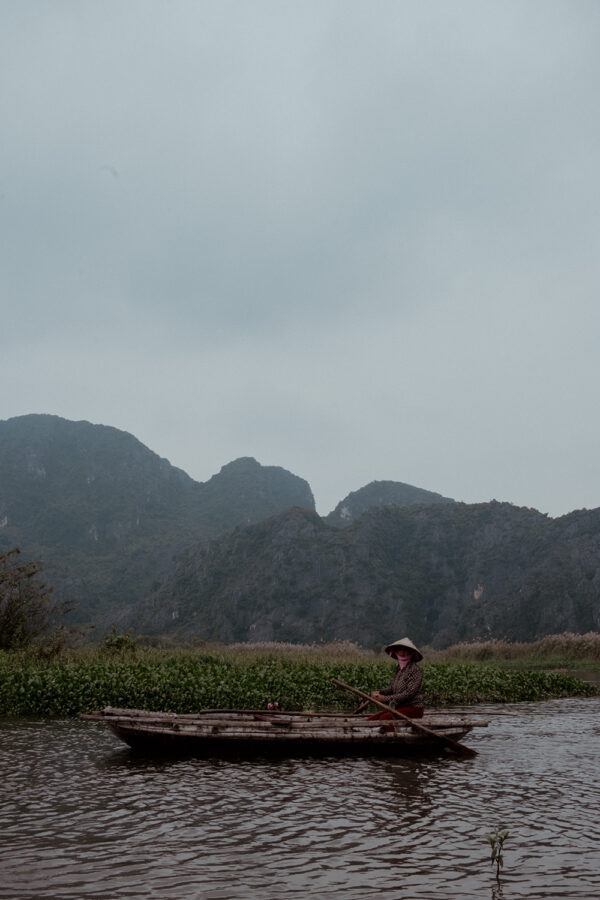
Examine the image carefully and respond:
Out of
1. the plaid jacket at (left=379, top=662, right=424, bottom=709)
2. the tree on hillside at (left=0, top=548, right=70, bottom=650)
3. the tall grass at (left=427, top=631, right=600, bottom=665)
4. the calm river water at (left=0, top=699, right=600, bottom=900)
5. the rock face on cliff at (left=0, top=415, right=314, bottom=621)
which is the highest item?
the rock face on cliff at (left=0, top=415, right=314, bottom=621)

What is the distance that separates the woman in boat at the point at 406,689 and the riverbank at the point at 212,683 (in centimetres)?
560

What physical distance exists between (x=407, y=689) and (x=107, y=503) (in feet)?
524

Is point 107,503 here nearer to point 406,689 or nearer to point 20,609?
point 20,609

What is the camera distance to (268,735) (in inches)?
438

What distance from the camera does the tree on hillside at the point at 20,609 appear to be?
2305cm

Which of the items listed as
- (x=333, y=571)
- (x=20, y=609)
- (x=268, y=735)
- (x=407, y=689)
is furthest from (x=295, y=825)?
(x=333, y=571)

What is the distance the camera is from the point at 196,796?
8.98m

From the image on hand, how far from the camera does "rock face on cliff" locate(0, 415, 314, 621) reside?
13738cm

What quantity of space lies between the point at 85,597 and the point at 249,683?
109m

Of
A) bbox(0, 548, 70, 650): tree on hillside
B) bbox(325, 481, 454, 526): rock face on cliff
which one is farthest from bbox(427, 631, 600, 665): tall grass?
bbox(325, 481, 454, 526): rock face on cliff

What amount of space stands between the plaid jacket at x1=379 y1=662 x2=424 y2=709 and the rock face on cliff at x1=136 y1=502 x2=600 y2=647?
7568 centimetres

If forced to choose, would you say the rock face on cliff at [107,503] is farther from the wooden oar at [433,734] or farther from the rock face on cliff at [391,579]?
the wooden oar at [433,734]

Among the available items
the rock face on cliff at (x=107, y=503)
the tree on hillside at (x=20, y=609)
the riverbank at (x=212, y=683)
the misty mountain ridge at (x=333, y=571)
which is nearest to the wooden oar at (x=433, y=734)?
the riverbank at (x=212, y=683)

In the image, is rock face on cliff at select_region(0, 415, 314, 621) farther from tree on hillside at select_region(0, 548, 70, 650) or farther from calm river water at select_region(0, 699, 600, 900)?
calm river water at select_region(0, 699, 600, 900)
